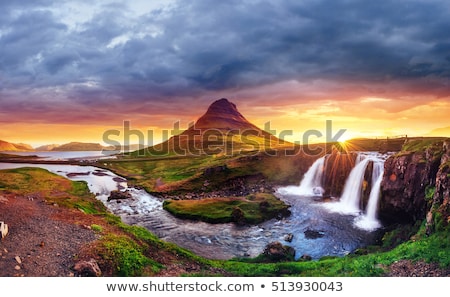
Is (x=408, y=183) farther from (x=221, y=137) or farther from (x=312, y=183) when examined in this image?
(x=221, y=137)

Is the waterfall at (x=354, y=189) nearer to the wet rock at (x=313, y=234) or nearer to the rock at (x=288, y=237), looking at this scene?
the wet rock at (x=313, y=234)

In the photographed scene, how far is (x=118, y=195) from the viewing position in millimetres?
24062

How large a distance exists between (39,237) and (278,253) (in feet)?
33.0

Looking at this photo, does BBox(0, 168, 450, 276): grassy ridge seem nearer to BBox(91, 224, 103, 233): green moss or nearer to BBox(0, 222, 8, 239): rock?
BBox(91, 224, 103, 233): green moss

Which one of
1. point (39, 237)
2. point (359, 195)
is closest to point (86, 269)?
point (39, 237)

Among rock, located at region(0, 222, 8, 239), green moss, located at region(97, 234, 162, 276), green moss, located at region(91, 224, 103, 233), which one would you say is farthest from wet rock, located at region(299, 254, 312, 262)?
rock, located at region(0, 222, 8, 239)

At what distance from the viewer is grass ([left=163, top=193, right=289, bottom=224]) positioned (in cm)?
2144

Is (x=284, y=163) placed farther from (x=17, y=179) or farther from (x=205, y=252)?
(x=17, y=179)

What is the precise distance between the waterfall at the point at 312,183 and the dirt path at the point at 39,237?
71.2 feet

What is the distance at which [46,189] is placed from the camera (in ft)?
46.6

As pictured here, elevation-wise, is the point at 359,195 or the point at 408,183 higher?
the point at 408,183

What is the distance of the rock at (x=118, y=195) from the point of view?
23.4 m

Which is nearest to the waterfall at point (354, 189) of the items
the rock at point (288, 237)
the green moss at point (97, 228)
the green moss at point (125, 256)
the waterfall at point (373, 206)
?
the waterfall at point (373, 206)
